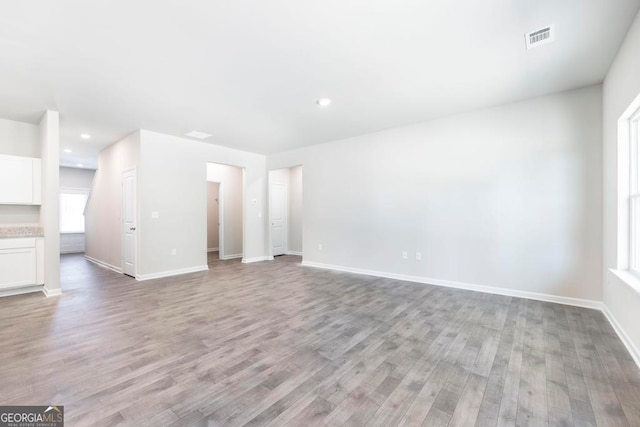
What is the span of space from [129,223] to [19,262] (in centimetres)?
157

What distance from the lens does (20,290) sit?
4176 millimetres

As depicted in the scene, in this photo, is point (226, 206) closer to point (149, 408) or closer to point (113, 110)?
point (113, 110)

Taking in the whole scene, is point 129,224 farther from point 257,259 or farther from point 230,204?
point 257,259

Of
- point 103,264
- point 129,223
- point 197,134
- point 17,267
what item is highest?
point 197,134

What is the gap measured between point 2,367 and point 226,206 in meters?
5.65

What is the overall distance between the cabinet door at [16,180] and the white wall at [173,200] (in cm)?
145

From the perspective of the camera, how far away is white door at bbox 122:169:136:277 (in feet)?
16.9

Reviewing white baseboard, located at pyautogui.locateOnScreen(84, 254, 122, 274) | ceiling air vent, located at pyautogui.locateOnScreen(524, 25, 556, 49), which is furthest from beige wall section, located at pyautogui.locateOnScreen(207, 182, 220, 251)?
ceiling air vent, located at pyautogui.locateOnScreen(524, 25, 556, 49)

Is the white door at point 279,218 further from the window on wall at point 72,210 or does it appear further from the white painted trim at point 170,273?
the window on wall at point 72,210

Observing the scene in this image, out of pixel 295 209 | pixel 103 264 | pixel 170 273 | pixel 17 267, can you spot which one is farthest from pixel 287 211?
pixel 17 267

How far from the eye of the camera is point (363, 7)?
208 cm

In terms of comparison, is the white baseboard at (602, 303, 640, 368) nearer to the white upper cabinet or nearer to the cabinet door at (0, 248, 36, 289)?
the cabinet door at (0, 248, 36, 289)

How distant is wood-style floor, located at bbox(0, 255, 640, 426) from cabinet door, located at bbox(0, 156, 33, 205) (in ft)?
4.92

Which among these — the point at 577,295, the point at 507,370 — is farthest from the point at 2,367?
the point at 577,295
